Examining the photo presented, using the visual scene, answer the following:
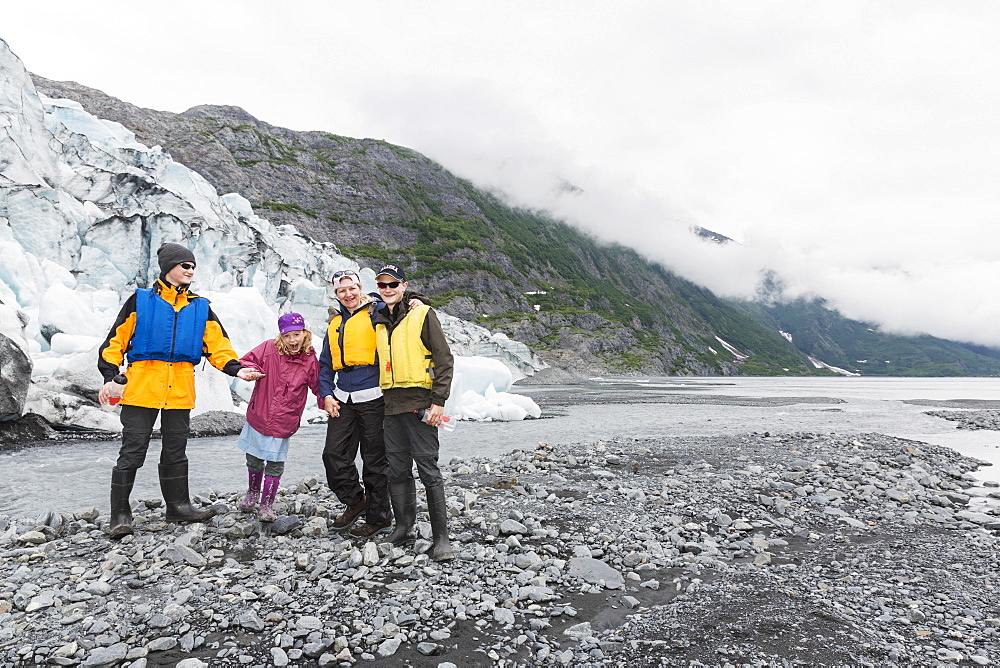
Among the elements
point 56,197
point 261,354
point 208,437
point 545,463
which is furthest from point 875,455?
point 56,197

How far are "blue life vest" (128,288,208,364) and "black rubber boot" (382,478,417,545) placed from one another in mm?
3030

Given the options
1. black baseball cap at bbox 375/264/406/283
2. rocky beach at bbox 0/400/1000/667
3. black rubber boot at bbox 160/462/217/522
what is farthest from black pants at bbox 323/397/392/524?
black rubber boot at bbox 160/462/217/522

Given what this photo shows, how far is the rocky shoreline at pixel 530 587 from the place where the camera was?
13.4ft

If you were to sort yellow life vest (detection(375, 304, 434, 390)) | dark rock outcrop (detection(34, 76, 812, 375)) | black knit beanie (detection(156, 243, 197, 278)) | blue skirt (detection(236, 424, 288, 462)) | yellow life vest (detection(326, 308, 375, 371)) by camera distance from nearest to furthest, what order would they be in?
yellow life vest (detection(375, 304, 434, 390)), yellow life vest (detection(326, 308, 375, 371)), black knit beanie (detection(156, 243, 197, 278)), blue skirt (detection(236, 424, 288, 462)), dark rock outcrop (detection(34, 76, 812, 375))

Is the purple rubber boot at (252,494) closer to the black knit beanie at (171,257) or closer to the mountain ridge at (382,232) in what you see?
the black knit beanie at (171,257)

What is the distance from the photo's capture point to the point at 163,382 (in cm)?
638

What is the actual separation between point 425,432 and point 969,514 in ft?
29.2

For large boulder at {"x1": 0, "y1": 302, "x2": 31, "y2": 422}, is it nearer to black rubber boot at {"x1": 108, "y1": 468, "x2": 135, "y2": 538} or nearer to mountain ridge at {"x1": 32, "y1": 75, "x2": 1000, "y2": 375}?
black rubber boot at {"x1": 108, "y1": 468, "x2": 135, "y2": 538}

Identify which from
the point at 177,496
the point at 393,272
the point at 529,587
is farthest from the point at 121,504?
the point at 529,587

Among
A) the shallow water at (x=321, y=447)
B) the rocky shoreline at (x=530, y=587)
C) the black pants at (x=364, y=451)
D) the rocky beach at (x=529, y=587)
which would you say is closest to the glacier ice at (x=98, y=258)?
the shallow water at (x=321, y=447)

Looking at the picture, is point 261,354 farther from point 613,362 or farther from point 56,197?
point 613,362

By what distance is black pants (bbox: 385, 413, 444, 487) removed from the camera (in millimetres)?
5836

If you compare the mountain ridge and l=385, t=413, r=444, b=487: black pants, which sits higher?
the mountain ridge

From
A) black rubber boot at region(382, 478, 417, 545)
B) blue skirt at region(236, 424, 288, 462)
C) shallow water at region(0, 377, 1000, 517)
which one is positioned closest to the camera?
black rubber boot at region(382, 478, 417, 545)
